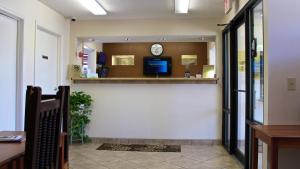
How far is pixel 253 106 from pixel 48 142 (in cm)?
277

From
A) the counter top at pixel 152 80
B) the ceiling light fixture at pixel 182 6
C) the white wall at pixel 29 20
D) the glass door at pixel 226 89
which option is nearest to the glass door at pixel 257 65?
the ceiling light fixture at pixel 182 6

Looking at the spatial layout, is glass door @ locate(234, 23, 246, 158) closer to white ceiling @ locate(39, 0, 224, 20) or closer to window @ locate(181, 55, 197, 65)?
white ceiling @ locate(39, 0, 224, 20)

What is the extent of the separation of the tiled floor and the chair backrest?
8.50ft

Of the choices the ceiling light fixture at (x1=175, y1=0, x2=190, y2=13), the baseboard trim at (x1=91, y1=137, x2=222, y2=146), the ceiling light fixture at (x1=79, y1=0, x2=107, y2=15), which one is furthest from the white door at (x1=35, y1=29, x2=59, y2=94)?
the ceiling light fixture at (x1=175, y1=0, x2=190, y2=13)

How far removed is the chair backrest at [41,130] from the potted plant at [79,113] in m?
3.88

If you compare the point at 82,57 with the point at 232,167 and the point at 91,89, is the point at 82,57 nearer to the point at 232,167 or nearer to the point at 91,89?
the point at 91,89

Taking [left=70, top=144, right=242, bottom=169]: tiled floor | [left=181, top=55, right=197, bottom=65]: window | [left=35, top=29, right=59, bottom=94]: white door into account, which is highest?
[left=181, top=55, right=197, bottom=65]: window

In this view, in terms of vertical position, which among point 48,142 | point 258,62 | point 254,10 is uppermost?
point 254,10

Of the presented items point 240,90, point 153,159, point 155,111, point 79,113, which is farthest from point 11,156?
point 155,111

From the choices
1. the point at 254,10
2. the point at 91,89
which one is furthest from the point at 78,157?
the point at 254,10

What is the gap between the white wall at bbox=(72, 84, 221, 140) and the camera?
19.4ft

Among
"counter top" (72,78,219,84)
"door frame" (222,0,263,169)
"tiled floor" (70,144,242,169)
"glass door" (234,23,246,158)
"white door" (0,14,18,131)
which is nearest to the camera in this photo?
"door frame" (222,0,263,169)

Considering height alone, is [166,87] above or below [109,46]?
below

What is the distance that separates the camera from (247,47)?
3.98m
